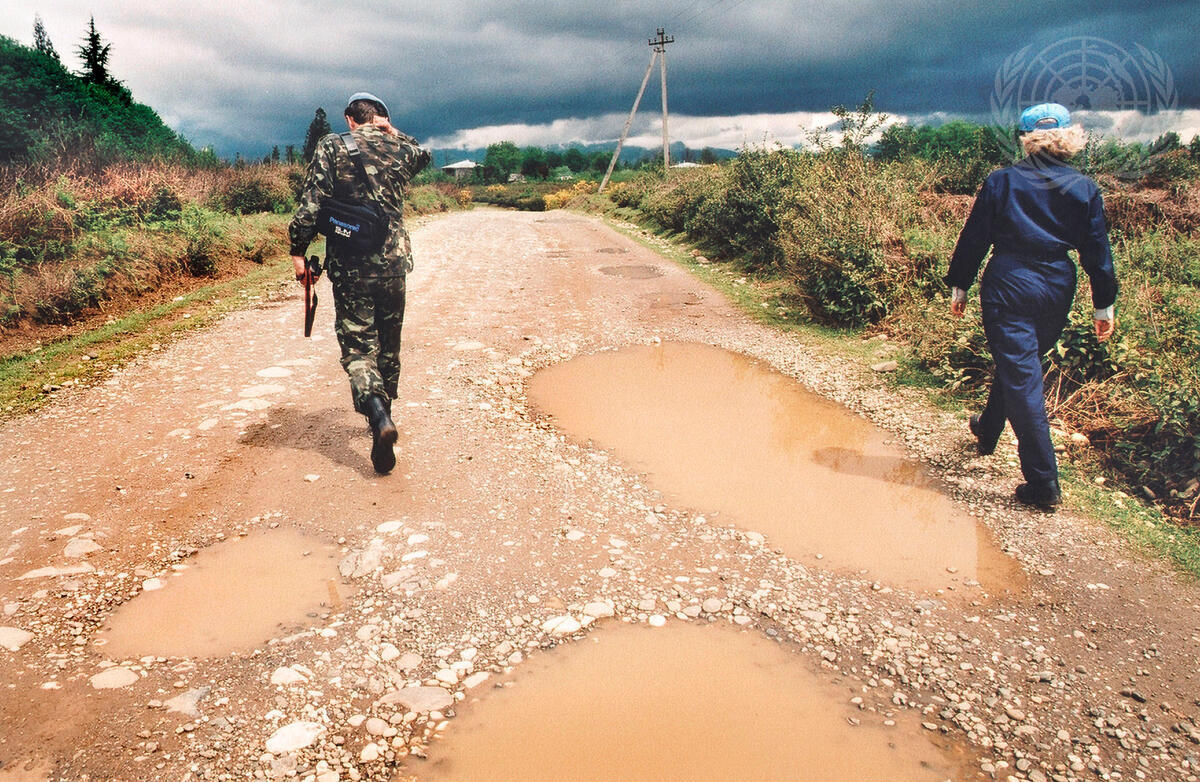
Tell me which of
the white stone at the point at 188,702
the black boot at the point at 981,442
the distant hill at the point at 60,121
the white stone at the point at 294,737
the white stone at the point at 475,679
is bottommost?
the white stone at the point at 475,679

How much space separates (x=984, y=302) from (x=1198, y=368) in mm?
1384

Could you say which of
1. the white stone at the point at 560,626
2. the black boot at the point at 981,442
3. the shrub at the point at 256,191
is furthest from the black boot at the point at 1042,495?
the shrub at the point at 256,191

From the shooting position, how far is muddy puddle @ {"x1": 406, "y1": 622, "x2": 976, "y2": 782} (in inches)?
79.4

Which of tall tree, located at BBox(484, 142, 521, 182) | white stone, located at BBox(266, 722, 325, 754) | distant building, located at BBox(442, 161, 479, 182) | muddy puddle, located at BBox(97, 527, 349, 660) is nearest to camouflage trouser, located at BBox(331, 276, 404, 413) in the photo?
muddy puddle, located at BBox(97, 527, 349, 660)

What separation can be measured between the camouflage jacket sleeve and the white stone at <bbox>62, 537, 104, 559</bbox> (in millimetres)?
1750

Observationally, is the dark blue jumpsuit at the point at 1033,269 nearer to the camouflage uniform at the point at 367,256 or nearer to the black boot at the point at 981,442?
the black boot at the point at 981,442

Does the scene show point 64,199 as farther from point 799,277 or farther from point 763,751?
point 763,751

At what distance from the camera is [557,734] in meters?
2.14

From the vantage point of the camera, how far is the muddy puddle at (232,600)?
2496 mm

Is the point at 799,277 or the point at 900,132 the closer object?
the point at 799,277

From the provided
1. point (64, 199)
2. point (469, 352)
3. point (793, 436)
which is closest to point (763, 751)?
point (793, 436)

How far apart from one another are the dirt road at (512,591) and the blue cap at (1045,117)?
6.22 feet

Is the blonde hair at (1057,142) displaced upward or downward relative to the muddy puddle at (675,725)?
upward

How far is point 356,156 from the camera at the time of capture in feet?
12.3
